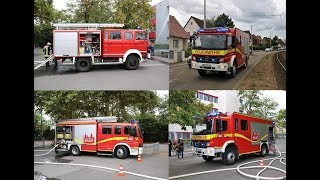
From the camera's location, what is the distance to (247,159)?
4.56 m

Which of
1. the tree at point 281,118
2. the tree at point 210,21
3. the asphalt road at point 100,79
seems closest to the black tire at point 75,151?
the asphalt road at point 100,79

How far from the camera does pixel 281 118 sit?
4.43m

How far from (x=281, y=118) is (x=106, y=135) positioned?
7.50 feet

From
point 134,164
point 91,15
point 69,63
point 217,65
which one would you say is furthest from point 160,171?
point 91,15

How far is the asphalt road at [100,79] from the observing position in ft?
14.9

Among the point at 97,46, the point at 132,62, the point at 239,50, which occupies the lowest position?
the point at 132,62

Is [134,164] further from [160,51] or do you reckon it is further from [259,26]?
[259,26]

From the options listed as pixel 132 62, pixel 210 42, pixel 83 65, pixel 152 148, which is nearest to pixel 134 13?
pixel 132 62

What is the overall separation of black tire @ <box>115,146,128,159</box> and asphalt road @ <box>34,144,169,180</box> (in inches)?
2.7

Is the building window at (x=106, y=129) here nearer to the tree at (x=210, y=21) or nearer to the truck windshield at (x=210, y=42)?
the truck windshield at (x=210, y=42)

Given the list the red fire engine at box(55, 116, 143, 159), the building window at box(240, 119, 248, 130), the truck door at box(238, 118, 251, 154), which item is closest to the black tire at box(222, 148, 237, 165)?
the truck door at box(238, 118, 251, 154)

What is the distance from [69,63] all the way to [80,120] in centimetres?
77

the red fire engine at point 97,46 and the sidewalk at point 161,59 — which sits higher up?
the red fire engine at point 97,46

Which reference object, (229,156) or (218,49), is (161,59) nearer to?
(218,49)
